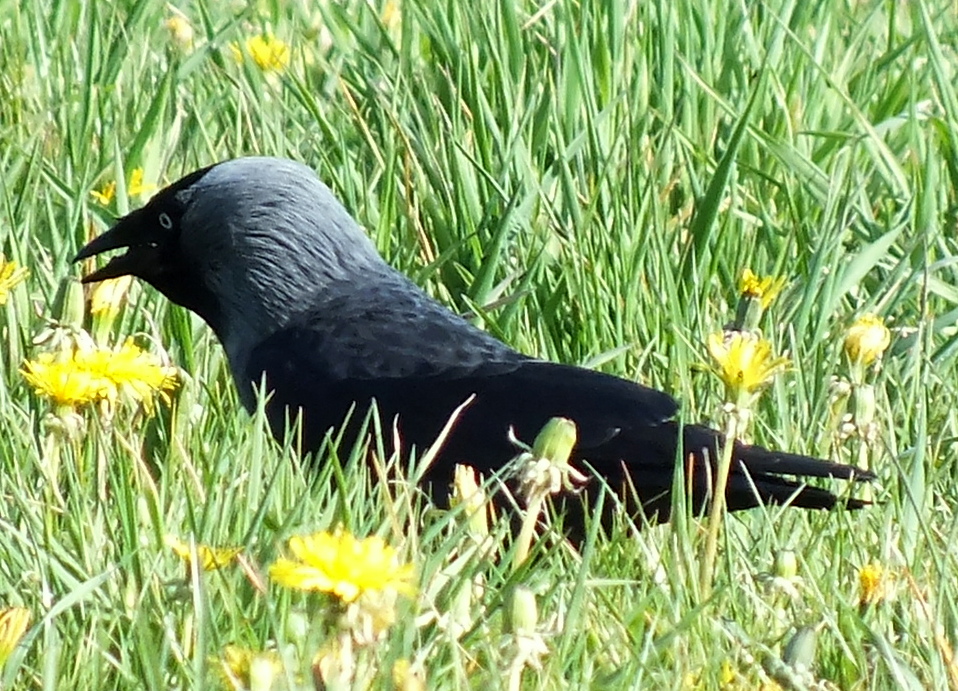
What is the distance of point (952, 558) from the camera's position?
275 centimetres

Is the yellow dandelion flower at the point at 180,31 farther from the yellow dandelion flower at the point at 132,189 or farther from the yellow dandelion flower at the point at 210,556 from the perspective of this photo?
the yellow dandelion flower at the point at 210,556

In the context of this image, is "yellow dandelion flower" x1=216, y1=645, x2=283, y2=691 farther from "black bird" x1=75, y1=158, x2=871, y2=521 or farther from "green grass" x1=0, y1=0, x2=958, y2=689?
"black bird" x1=75, y1=158, x2=871, y2=521

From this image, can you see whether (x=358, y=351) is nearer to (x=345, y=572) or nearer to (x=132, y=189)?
(x=132, y=189)

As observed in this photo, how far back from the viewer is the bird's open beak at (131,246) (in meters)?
3.96

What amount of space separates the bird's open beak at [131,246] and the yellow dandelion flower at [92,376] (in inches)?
48.5

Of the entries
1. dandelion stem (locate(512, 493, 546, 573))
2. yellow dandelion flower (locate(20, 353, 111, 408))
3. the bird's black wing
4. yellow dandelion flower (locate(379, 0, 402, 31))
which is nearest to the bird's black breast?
the bird's black wing

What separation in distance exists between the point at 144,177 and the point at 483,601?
80.3 inches

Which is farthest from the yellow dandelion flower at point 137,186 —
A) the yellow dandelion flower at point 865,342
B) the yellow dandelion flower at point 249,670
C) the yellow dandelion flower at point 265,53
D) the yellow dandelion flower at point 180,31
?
the yellow dandelion flower at point 249,670

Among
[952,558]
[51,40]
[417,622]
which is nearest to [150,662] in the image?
[417,622]

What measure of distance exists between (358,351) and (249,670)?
2.14m

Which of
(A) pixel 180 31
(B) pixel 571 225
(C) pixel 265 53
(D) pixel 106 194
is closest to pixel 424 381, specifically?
(B) pixel 571 225

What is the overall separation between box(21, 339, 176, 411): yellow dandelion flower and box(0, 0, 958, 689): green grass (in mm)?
75

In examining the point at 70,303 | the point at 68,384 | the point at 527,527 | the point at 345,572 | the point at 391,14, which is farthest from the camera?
the point at 391,14

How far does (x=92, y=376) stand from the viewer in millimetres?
Answer: 2578
